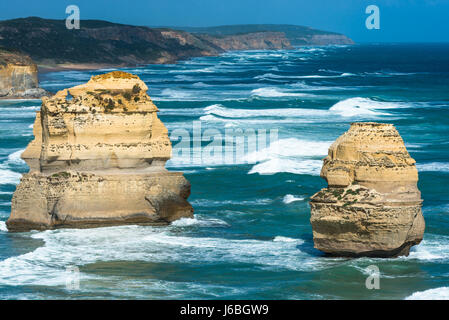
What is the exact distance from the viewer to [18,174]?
34094 mm

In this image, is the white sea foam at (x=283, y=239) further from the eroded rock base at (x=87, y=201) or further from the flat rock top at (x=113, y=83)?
the flat rock top at (x=113, y=83)

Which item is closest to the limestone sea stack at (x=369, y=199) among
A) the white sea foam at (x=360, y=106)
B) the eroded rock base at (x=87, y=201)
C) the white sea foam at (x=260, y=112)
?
the eroded rock base at (x=87, y=201)

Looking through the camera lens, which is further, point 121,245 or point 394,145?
point 121,245

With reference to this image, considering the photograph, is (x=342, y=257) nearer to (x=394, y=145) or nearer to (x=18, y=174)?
(x=394, y=145)

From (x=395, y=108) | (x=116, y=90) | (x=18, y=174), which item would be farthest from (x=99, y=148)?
(x=395, y=108)

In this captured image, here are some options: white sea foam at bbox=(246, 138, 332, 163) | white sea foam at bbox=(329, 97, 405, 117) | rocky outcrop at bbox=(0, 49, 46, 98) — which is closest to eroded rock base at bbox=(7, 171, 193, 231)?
white sea foam at bbox=(246, 138, 332, 163)

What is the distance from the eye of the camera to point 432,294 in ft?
57.8

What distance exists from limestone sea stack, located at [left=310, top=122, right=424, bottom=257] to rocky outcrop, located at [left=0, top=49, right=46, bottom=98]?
191 ft

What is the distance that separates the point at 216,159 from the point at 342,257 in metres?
18.4

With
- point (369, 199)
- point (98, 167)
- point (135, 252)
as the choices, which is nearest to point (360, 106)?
point (98, 167)

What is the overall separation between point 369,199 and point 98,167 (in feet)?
26.2

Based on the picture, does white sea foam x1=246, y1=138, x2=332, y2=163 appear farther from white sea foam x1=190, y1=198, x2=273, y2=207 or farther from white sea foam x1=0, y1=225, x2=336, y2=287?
white sea foam x1=0, y1=225, x2=336, y2=287

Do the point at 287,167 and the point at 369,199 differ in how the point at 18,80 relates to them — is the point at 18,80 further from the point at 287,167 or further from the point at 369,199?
the point at 369,199

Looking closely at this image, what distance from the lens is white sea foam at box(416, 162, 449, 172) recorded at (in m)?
35.5
